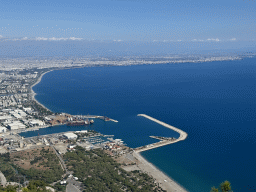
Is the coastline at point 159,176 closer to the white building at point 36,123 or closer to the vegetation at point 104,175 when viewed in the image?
the vegetation at point 104,175

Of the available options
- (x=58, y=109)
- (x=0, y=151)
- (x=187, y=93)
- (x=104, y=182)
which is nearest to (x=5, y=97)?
(x=58, y=109)

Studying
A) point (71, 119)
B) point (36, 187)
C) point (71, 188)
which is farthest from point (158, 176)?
point (71, 119)

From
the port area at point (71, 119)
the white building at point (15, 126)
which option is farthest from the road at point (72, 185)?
the white building at point (15, 126)

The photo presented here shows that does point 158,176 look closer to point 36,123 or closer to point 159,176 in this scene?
point 159,176

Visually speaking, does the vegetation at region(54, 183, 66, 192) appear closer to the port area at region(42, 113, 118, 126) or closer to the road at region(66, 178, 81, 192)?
the road at region(66, 178, 81, 192)

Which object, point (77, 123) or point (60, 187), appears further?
point (77, 123)

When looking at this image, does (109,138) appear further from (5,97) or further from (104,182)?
A: (5,97)
